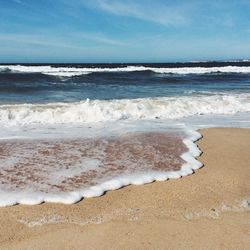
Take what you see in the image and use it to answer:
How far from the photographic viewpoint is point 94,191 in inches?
199

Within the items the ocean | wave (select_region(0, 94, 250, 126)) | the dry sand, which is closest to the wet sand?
the ocean

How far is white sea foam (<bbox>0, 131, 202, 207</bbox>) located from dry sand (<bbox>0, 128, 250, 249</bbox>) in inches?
5.1

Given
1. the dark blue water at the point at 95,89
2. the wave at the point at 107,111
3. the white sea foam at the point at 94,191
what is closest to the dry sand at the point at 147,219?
the white sea foam at the point at 94,191

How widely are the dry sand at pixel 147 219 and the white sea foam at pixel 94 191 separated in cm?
13

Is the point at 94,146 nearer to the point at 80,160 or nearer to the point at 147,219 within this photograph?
the point at 80,160

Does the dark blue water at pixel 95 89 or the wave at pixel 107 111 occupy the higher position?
the wave at pixel 107 111

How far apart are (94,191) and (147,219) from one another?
3.22ft

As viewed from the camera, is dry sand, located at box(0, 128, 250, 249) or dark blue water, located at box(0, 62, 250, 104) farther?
dark blue water, located at box(0, 62, 250, 104)

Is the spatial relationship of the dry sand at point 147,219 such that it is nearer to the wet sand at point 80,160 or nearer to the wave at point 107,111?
the wet sand at point 80,160

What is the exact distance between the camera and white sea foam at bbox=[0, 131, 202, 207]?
4723 mm

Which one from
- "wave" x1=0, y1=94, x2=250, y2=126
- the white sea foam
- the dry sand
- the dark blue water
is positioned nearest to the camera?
the dry sand

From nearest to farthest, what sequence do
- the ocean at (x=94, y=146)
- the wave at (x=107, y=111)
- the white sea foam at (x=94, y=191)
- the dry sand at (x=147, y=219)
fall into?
the dry sand at (x=147, y=219) < the white sea foam at (x=94, y=191) < the ocean at (x=94, y=146) < the wave at (x=107, y=111)

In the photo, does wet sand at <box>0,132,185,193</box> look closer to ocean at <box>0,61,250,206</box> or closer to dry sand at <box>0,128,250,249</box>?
ocean at <box>0,61,250,206</box>

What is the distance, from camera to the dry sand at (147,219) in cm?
382
